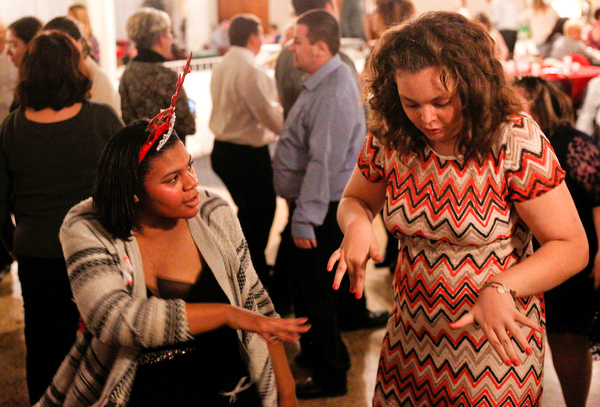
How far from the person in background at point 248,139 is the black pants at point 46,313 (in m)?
1.40

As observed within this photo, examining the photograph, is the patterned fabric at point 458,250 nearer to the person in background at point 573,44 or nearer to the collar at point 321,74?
the collar at point 321,74

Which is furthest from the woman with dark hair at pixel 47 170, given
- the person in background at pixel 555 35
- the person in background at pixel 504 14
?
the person in background at pixel 504 14

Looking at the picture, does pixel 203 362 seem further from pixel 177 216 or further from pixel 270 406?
pixel 177 216

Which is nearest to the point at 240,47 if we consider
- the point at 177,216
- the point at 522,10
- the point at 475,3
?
the point at 177,216

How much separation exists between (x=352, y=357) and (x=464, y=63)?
6.95ft

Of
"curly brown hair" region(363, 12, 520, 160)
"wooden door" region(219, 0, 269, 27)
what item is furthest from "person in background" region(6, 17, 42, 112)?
"wooden door" region(219, 0, 269, 27)

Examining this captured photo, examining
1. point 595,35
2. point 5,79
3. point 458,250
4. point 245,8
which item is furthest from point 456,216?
point 245,8

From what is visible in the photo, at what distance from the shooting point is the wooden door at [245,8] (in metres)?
14.3

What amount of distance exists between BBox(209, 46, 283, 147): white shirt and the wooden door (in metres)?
11.3

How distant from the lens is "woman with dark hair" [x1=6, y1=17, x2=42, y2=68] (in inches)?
137

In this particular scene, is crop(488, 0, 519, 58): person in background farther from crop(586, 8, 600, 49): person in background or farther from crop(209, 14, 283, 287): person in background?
crop(209, 14, 283, 287): person in background

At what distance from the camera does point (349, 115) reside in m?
2.52

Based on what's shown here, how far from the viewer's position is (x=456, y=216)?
4.41 ft

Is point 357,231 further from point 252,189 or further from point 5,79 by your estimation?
point 5,79
